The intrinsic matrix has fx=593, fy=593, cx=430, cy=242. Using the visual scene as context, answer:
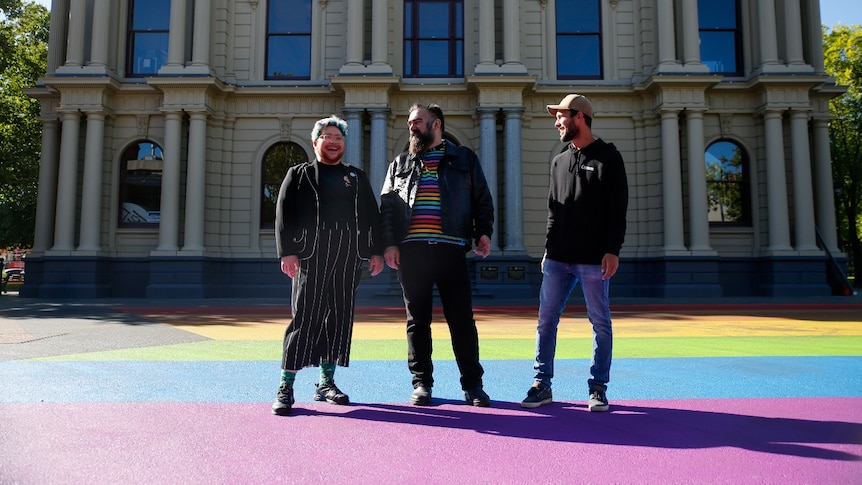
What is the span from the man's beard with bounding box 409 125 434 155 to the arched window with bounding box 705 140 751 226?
16.8 m

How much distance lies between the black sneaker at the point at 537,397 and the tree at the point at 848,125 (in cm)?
3414

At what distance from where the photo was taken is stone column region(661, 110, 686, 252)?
17.5 m

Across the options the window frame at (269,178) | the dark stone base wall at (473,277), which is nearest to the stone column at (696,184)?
the dark stone base wall at (473,277)

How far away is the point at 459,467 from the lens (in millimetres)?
2705

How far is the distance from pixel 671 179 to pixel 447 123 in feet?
22.9

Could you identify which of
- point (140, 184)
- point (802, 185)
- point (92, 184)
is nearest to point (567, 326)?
point (802, 185)

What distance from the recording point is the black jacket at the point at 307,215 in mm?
4055

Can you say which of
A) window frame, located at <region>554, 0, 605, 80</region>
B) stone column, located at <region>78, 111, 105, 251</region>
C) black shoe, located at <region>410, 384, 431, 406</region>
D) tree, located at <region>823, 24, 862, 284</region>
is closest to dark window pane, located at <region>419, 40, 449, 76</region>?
window frame, located at <region>554, 0, 605, 80</region>

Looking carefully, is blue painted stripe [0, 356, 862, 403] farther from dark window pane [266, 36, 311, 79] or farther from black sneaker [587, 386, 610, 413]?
dark window pane [266, 36, 311, 79]

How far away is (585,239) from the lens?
389 centimetres

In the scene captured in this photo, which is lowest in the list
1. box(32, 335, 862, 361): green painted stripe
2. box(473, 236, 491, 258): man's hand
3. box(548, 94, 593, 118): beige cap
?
box(32, 335, 862, 361): green painted stripe

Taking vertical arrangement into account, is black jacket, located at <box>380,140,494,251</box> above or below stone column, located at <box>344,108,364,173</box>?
below

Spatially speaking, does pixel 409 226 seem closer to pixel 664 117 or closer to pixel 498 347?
pixel 498 347

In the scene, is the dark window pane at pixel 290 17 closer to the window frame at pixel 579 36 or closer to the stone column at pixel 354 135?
the stone column at pixel 354 135
